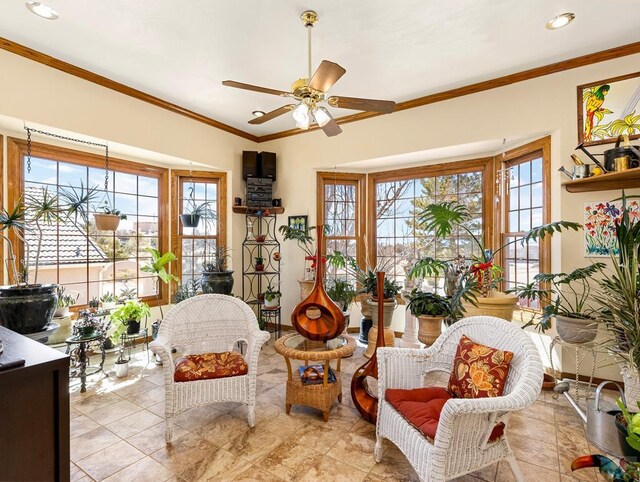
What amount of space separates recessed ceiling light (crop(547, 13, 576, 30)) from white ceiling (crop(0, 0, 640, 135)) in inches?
1.5

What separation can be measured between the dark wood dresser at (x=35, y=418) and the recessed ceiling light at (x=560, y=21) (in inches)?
144

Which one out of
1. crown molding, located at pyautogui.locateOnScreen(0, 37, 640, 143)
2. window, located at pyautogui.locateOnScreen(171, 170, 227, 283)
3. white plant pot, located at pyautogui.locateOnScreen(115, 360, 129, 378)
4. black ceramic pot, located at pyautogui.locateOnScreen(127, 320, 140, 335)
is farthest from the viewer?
window, located at pyautogui.locateOnScreen(171, 170, 227, 283)

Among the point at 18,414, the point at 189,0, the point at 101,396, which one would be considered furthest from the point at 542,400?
the point at 189,0

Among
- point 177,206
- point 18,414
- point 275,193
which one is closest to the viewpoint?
point 18,414

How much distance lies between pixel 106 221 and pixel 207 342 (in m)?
1.84

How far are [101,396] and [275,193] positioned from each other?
3202 mm

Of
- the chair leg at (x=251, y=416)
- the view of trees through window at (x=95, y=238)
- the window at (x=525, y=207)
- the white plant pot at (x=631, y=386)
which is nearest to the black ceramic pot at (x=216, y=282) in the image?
the view of trees through window at (x=95, y=238)

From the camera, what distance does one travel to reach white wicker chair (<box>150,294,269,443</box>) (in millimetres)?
2117

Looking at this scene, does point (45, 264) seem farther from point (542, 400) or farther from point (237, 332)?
point (542, 400)

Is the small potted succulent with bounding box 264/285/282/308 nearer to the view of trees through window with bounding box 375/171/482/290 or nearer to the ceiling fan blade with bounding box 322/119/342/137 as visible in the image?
the view of trees through window with bounding box 375/171/482/290

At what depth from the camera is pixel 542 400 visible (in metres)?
2.71

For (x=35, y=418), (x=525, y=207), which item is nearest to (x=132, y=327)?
(x=35, y=418)

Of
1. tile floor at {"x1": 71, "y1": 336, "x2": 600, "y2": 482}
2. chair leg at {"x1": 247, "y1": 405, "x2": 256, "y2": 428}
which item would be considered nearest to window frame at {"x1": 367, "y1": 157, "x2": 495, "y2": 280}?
tile floor at {"x1": 71, "y1": 336, "x2": 600, "y2": 482}

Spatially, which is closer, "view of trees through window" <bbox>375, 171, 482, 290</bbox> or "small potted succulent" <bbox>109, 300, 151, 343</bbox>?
"small potted succulent" <bbox>109, 300, 151, 343</bbox>
